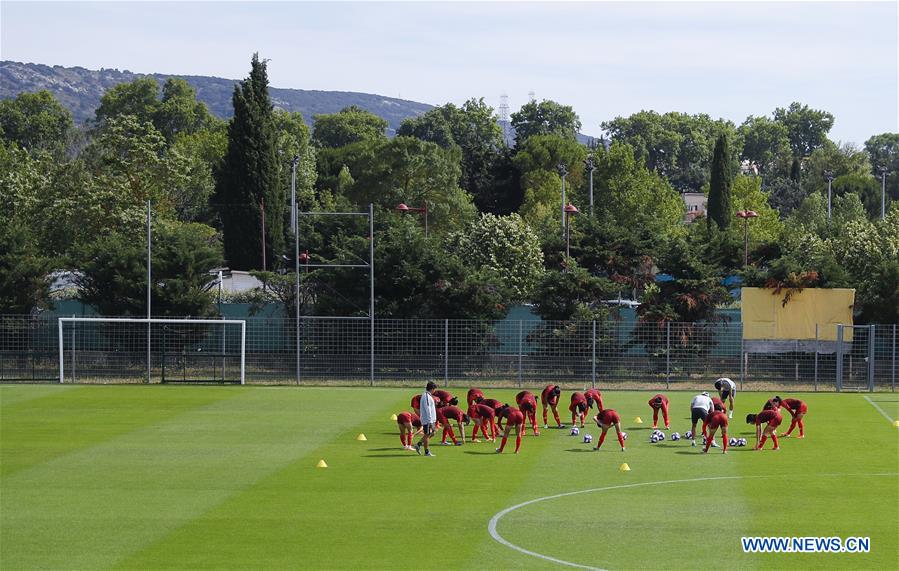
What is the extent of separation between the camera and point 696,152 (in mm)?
172750

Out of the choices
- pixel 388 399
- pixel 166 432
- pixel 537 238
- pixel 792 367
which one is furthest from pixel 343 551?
pixel 537 238

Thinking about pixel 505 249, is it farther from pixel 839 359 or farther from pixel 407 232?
pixel 839 359

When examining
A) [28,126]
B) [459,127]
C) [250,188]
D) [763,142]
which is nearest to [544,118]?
[459,127]

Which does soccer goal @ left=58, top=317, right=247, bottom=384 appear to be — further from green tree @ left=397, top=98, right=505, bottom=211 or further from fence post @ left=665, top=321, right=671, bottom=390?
green tree @ left=397, top=98, right=505, bottom=211

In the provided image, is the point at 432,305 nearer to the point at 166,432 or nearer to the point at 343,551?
the point at 166,432

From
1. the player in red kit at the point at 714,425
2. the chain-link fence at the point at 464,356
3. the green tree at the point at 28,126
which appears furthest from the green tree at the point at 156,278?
the green tree at the point at 28,126

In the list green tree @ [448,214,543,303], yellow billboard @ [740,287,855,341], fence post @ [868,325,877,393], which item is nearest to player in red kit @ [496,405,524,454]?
fence post @ [868,325,877,393]

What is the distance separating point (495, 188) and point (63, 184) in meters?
51.7

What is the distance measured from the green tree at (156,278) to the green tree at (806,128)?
162576mm

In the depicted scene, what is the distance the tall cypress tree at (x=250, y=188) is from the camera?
69062 mm

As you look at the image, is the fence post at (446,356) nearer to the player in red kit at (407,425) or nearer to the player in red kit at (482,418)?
the player in red kit at (482,418)

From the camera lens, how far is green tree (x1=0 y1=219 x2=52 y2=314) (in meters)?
46.1

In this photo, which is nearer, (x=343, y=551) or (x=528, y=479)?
(x=343, y=551)

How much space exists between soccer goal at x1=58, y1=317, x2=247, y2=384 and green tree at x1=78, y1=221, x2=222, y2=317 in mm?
1696
